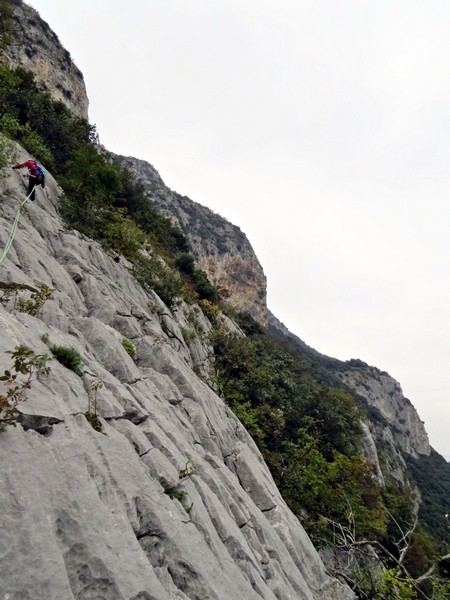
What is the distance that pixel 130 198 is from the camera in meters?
35.8

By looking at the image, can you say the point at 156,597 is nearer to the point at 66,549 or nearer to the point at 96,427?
the point at 66,549

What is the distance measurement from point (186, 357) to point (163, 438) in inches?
412

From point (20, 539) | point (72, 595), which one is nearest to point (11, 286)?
point (20, 539)

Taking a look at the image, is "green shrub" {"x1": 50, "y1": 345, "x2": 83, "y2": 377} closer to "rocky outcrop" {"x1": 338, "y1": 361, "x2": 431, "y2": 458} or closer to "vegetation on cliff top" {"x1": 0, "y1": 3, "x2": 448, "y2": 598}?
"vegetation on cliff top" {"x1": 0, "y1": 3, "x2": 448, "y2": 598}

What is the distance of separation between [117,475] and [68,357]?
9.55ft

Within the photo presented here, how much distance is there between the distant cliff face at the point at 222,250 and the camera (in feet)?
274

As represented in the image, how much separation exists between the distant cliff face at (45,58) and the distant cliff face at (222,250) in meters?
33.4

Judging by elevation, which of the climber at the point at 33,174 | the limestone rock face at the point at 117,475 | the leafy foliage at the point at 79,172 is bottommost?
the limestone rock face at the point at 117,475

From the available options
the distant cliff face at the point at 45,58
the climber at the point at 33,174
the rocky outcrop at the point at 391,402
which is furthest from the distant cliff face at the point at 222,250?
the climber at the point at 33,174

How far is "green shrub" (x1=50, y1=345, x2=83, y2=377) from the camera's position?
8.45 metres

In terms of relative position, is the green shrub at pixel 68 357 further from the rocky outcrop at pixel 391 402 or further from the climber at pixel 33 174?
the rocky outcrop at pixel 391 402

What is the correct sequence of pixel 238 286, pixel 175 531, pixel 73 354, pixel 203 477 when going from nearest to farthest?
1. pixel 175 531
2. pixel 73 354
3. pixel 203 477
4. pixel 238 286

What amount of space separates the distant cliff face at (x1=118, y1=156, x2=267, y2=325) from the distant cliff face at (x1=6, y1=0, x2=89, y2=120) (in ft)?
110

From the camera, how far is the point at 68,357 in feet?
27.9
